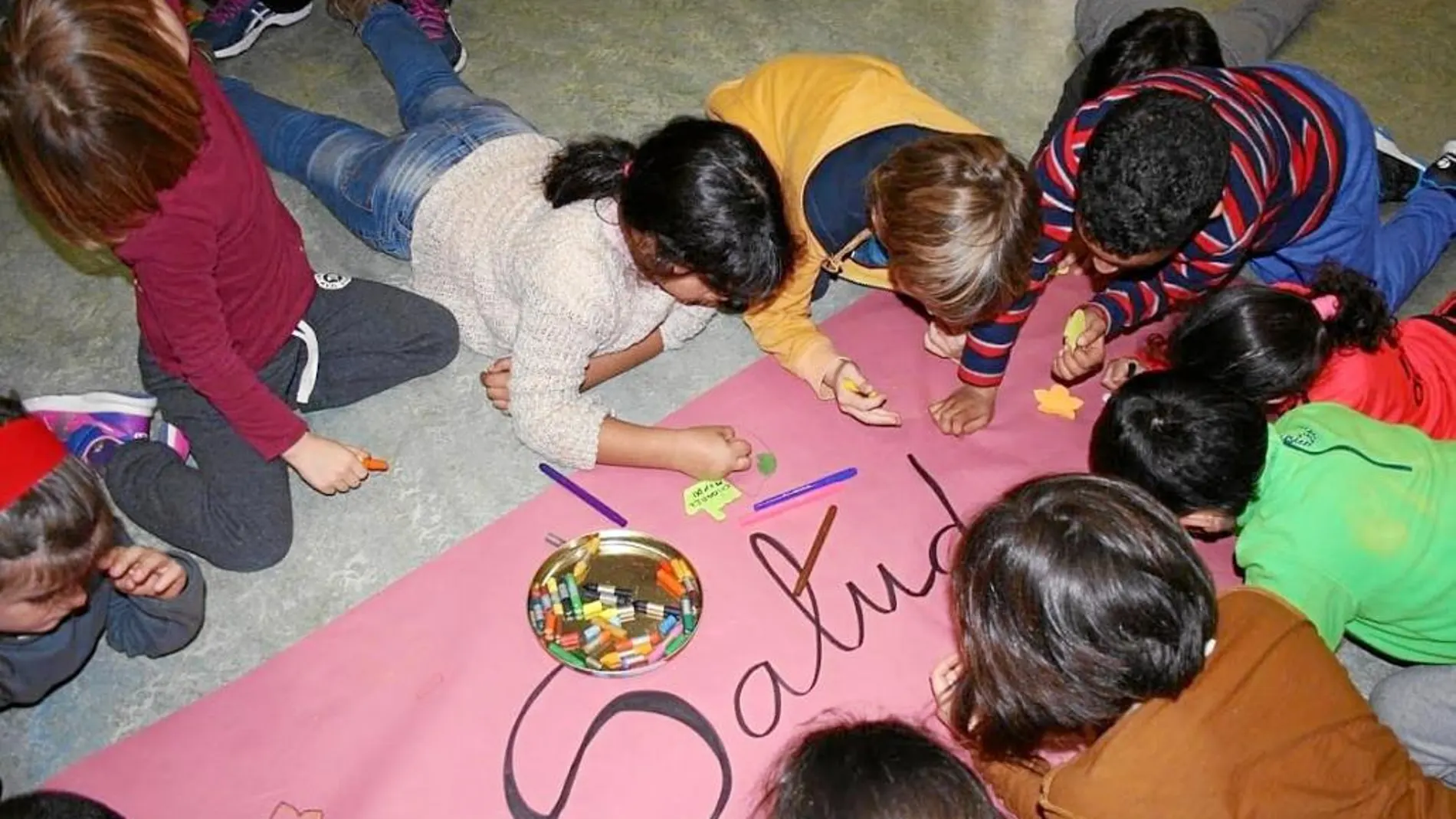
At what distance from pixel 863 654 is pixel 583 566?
341mm

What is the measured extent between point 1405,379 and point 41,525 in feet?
4.97

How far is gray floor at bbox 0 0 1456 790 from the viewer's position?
134cm

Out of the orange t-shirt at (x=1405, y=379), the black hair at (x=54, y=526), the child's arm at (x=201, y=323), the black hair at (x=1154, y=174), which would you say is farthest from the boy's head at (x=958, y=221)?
the black hair at (x=54, y=526)

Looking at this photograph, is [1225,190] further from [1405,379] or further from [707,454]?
[707,454]

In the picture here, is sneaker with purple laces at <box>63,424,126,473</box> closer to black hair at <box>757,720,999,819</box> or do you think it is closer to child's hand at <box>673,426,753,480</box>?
child's hand at <box>673,426,753,480</box>

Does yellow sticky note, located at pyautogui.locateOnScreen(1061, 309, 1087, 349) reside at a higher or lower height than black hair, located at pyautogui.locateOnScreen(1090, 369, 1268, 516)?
lower

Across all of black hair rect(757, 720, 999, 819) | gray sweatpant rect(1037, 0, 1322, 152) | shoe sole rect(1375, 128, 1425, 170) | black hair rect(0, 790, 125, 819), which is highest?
gray sweatpant rect(1037, 0, 1322, 152)

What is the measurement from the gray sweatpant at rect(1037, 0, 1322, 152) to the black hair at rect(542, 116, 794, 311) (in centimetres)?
87

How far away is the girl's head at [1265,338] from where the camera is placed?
1301 mm

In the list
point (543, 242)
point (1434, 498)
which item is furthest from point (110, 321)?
point (1434, 498)

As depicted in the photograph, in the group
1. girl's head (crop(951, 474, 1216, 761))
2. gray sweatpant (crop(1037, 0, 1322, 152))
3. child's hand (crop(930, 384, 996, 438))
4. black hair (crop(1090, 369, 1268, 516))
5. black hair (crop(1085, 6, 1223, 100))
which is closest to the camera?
girl's head (crop(951, 474, 1216, 761))

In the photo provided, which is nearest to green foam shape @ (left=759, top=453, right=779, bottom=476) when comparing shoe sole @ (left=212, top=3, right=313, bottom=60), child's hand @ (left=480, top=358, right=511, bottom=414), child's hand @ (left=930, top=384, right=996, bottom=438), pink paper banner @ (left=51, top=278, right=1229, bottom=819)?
pink paper banner @ (left=51, top=278, right=1229, bottom=819)

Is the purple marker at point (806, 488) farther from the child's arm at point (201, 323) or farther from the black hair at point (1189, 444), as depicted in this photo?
the child's arm at point (201, 323)

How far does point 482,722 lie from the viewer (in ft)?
4.11
